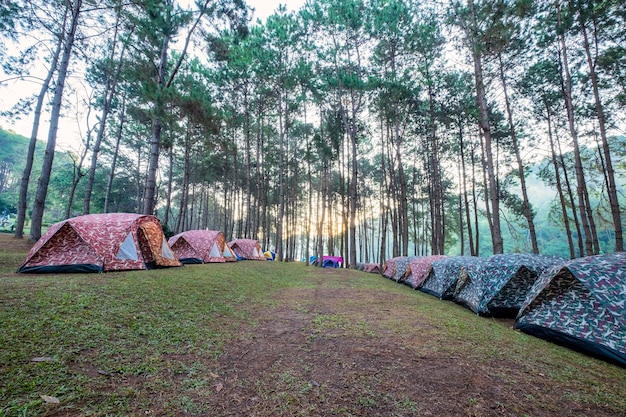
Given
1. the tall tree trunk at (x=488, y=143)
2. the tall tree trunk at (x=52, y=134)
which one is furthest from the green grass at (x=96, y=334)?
the tall tree trunk at (x=488, y=143)

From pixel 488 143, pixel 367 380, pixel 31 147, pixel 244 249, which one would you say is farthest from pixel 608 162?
pixel 31 147

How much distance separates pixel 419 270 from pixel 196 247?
9516mm

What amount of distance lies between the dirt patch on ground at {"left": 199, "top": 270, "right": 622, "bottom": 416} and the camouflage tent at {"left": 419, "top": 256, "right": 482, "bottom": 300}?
4134mm

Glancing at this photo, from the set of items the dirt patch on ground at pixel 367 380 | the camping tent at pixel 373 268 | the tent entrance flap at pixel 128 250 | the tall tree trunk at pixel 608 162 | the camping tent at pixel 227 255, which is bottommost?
the camping tent at pixel 373 268

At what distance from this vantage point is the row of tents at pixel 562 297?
3.24 meters

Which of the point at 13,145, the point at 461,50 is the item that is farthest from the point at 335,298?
the point at 13,145

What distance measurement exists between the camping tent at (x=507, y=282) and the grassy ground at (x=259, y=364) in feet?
4.74

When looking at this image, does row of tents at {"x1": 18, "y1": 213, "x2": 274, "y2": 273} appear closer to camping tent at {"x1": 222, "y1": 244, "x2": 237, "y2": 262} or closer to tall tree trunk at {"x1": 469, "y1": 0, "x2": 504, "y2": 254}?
camping tent at {"x1": 222, "y1": 244, "x2": 237, "y2": 262}

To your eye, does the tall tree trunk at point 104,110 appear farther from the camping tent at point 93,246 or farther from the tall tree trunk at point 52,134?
the camping tent at point 93,246

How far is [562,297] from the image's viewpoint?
149 inches

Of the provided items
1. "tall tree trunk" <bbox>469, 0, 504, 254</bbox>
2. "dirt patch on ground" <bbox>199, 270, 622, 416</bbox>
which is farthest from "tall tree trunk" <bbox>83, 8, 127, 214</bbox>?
"tall tree trunk" <bbox>469, 0, 504, 254</bbox>

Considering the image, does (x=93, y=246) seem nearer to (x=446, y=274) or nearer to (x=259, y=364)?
(x=259, y=364)

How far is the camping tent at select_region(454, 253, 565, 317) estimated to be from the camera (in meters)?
5.16

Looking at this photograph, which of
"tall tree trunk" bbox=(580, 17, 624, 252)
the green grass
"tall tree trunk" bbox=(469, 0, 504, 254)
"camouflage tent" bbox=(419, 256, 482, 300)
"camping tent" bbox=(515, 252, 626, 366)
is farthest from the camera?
"tall tree trunk" bbox=(469, 0, 504, 254)
